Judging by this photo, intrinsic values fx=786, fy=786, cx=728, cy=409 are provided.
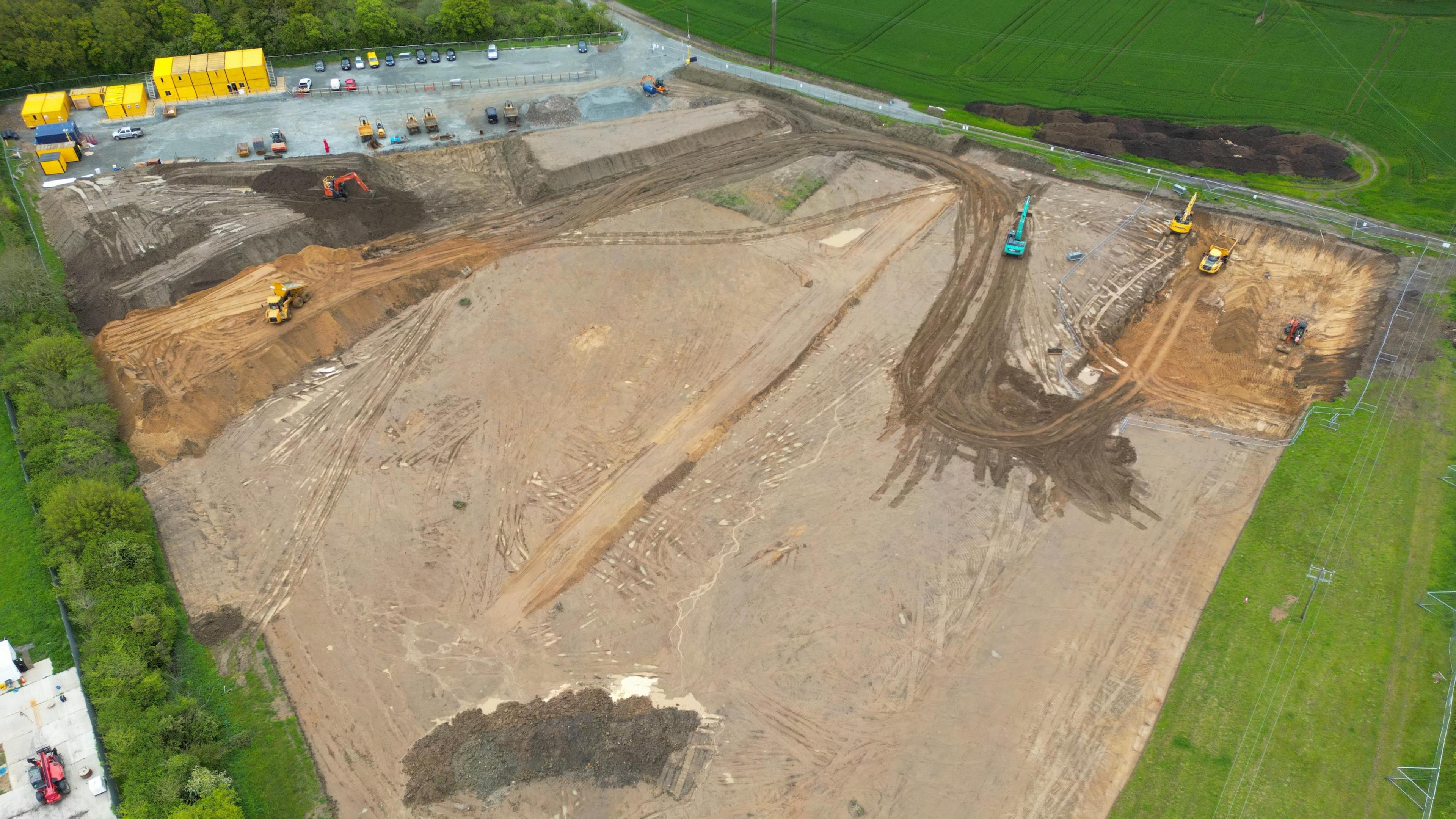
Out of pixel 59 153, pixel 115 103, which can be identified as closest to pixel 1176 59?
pixel 115 103

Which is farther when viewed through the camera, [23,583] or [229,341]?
[229,341]

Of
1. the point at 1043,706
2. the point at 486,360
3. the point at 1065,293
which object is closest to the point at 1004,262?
the point at 1065,293

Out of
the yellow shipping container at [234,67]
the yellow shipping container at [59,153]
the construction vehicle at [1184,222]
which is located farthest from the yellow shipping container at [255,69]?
the construction vehicle at [1184,222]

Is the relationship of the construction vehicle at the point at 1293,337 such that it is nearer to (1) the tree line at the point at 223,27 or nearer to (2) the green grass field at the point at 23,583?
(1) the tree line at the point at 223,27

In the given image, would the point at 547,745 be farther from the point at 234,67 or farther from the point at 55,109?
the point at 55,109

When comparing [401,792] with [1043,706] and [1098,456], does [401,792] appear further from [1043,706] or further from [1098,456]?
[1098,456]

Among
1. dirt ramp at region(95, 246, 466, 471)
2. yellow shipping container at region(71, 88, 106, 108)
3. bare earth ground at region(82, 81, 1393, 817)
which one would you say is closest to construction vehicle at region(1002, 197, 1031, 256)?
bare earth ground at region(82, 81, 1393, 817)

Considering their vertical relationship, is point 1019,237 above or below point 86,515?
below
